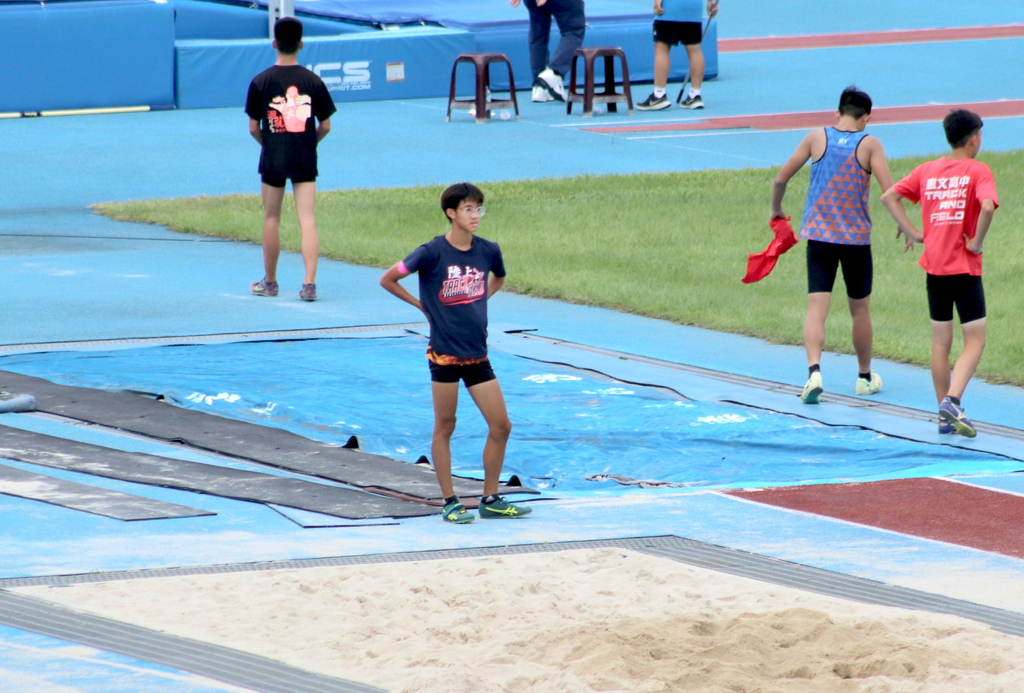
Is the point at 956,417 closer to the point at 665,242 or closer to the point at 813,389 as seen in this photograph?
the point at 813,389

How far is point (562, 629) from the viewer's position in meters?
5.60

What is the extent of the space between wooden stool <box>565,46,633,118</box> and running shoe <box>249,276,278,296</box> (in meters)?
12.2

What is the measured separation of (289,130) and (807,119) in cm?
1297

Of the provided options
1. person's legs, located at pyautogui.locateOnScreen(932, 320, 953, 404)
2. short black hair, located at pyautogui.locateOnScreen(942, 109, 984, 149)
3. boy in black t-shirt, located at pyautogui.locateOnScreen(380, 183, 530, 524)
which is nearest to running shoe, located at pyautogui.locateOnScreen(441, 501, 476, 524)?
boy in black t-shirt, located at pyautogui.locateOnScreen(380, 183, 530, 524)

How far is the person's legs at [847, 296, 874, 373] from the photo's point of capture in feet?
31.5

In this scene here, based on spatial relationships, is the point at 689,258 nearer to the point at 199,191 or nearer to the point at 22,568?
the point at 199,191

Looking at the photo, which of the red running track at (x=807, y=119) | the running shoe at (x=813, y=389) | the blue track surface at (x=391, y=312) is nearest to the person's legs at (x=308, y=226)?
→ the blue track surface at (x=391, y=312)

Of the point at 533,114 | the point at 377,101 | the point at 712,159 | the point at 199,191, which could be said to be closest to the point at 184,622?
the point at 199,191

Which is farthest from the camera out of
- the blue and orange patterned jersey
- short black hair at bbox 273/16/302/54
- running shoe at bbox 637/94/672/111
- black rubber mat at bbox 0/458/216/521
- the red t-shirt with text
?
running shoe at bbox 637/94/672/111

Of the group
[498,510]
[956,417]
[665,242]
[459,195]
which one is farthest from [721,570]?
[665,242]

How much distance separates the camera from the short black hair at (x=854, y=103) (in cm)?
934

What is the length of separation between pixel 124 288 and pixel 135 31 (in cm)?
1224

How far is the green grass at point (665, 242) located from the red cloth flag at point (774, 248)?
112cm

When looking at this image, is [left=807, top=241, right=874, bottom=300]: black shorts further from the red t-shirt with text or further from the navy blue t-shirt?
the navy blue t-shirt
